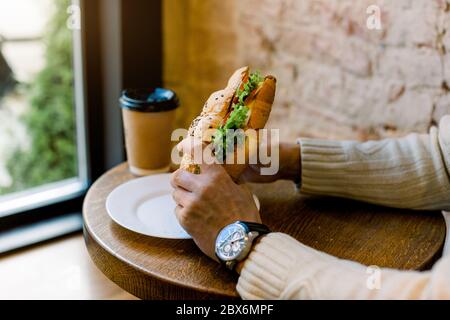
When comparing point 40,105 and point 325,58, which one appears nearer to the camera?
point 325,58

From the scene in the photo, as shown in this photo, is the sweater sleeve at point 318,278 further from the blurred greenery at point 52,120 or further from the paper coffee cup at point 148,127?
the blurred greenery at point 52,120

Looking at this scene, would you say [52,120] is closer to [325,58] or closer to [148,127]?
[148,127]

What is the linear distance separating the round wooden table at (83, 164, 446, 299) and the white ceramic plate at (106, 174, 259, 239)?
0.02 metres

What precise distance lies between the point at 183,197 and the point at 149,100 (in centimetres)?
45

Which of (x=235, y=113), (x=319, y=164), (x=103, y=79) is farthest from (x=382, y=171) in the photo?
(x=103, y=79)

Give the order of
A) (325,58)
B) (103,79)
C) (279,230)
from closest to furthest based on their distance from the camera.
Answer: (279,230)
(325,58)
(103,79)

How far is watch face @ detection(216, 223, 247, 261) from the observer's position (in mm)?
1090

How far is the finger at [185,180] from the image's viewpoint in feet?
3.90

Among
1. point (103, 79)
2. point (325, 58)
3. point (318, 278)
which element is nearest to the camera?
point (318, 278)

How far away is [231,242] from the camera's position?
110 cm

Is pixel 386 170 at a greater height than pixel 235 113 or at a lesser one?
lesser

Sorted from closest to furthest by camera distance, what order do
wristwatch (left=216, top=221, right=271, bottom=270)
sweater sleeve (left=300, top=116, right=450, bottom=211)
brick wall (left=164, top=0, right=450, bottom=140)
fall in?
wristwatch (left=216, top=221, right=271, bottom=270) → sweater sleeve (left=300, top=116, right=450, bottom=211) → brick wall (left=164, top=0, right=450, bottom=140)

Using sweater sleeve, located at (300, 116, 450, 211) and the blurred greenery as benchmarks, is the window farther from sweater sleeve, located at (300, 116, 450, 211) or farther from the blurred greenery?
sweater sleeve, located at (300, 116, 450, 211)

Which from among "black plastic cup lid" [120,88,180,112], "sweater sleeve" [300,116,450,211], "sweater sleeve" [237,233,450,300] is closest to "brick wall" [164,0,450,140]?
"sweater sleeve" [300,116,450,211]
